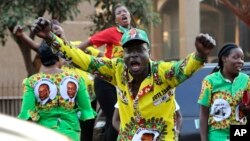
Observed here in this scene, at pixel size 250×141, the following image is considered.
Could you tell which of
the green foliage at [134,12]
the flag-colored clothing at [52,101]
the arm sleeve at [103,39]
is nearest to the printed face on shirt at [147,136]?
the flag-colored clothing at [52,101]

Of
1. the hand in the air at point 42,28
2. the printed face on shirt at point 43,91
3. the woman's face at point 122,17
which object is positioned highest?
the woman's face at point 122,17

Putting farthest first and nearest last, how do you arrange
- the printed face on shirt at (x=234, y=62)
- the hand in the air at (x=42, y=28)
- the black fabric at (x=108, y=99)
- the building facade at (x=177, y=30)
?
the building facade at (x=177, y=30) → the black fabric at (x=108, y=99) → the printed face on shirt at (x=234, y=62) → the hand in the air at (x=42, y=28)

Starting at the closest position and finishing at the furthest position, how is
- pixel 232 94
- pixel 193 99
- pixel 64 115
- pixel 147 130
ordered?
pixel 147 130
pixel 232 94
pixel 64 115
pixel 193 99

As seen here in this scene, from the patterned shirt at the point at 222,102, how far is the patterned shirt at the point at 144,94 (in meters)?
0.97

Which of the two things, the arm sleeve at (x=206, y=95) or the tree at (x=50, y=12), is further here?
the tree at (x=50, y=12)

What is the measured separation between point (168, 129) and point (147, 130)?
0.51ft

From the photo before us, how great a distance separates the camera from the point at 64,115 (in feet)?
24.0

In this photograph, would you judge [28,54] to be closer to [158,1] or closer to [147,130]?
[158,1]

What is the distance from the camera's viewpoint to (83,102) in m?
7.50

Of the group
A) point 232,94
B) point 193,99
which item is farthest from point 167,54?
point 232,94

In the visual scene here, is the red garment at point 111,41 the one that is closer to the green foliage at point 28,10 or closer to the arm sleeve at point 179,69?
the arm sleeve at point 179,69

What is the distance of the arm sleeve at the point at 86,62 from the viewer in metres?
5.80

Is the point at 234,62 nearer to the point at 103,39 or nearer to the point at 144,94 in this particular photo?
the point at 144,94

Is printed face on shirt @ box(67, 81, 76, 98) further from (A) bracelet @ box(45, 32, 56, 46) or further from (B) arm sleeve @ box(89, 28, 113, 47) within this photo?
(A) bracelet @ box(45, 32, 56, 46)
